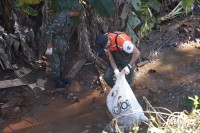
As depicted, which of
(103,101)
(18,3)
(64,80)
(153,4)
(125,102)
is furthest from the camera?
(153,4)

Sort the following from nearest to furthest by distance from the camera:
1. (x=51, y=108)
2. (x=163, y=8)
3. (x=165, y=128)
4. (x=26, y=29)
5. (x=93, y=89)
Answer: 1. (x=165, y=128)
2. (x=51, y=108)
3. (x=93, y=89)
4. (x=26, y=29)
5. (x=163, y=8)

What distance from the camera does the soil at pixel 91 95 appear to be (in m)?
5.68

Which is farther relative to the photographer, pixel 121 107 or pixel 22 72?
pixel 22 72


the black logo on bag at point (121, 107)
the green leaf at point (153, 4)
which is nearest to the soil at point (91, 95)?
the black logo on bag at point (121, 107)

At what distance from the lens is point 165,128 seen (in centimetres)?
285

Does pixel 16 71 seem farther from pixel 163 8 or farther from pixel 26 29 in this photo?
pixel 163 8

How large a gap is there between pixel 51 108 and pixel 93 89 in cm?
90

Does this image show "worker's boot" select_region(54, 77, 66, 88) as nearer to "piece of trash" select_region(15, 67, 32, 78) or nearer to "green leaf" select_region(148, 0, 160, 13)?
"piece of trash" select_region(15, 67, 32, 78)

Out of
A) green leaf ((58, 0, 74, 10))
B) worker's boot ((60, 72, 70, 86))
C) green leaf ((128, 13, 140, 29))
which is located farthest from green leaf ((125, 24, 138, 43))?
worker's boot ((60, 72, 70, 86))

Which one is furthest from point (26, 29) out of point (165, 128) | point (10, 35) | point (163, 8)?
point (165, 128)

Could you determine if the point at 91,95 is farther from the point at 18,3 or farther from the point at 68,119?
the point at 18,3

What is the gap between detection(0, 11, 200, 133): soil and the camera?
5676 millimetres

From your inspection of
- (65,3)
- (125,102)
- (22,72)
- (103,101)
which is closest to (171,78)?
(103,101)

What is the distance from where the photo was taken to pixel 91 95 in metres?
6.35
